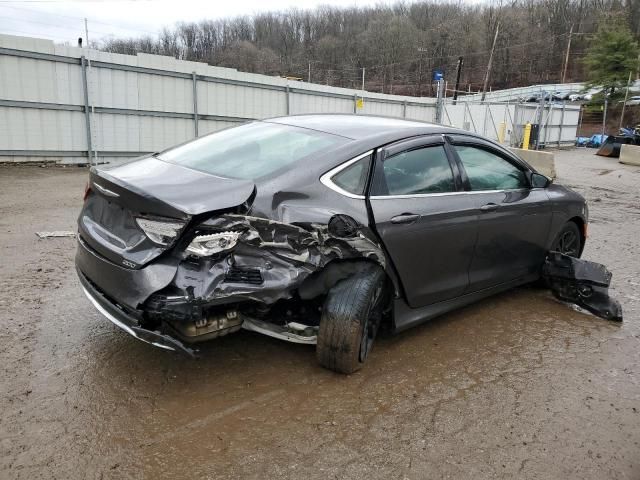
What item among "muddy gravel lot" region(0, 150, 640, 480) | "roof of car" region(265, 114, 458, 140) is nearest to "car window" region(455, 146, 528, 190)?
"roof of car" region(265, 114, 458, 140)

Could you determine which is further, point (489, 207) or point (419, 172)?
point (489, 207)

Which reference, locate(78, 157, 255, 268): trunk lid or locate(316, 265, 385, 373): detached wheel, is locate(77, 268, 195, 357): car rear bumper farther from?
locate(316, 265, 385, 373): detached wheel

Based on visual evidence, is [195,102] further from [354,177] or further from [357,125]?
[354,177]

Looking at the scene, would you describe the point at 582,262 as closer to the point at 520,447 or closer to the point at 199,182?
the point at 520,447

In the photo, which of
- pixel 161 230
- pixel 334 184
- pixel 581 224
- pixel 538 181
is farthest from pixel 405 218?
pixel 581 224

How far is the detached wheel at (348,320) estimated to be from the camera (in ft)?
9.67

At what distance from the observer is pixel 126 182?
2.80 metres

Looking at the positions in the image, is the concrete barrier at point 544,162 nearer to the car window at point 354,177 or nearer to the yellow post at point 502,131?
the yellow post at point 502,131

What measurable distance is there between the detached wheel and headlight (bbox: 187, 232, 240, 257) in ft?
2.41

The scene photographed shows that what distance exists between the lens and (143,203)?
263 centimetres

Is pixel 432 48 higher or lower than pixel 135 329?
higher

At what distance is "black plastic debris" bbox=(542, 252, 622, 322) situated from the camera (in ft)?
14.4

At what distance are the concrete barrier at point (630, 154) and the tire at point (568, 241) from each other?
52.9 ft

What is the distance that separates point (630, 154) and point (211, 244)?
20301 millimetres
